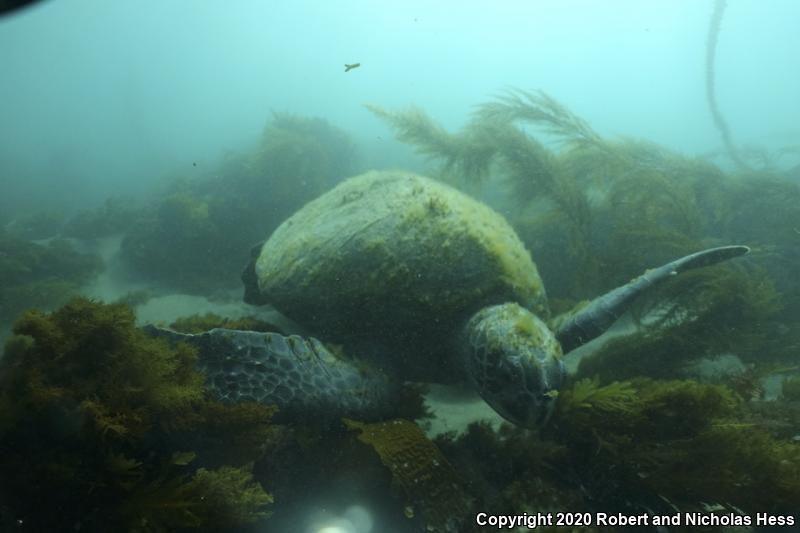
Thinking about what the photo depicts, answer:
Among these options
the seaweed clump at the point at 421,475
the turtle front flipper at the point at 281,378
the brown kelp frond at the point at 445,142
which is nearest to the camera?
the seaweed clump at the point at 421,475

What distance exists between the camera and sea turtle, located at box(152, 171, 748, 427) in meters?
2.81

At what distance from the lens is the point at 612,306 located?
3.45m

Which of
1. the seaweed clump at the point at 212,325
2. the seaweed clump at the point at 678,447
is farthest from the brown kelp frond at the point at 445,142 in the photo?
the seaweed clump at the point at 678,447

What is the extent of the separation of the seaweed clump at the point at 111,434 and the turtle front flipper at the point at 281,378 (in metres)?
0.30

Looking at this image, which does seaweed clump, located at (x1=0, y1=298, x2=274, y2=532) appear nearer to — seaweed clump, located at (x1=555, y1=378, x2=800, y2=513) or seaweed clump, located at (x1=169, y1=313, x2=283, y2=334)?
seaweed clump, located at (x1=169, y1=313, x2=283, y2=334)

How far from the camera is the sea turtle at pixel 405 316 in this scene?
281cm

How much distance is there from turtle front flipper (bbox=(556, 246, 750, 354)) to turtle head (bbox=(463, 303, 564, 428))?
0.48 metres

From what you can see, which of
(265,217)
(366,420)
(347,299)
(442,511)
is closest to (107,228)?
(265,217)

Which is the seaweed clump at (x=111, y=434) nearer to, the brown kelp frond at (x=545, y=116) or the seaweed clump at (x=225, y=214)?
the seaweed clump at (x=225, y=214)

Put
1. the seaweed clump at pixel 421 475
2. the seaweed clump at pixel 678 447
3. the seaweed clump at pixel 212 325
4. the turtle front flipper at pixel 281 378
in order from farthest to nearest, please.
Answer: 1. the seaweed clump at pixel 212 325
2. the turtle front flipper at pixel 281 378
3. the seaweed clump at pixel 678 447
4. the seaweed clump at pixel 421 475

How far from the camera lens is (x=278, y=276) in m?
3.86

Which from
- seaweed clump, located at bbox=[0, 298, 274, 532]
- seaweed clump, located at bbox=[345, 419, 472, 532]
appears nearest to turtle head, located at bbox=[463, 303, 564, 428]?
seaweed clump, located at bbox=[345, 419, 472, 532]

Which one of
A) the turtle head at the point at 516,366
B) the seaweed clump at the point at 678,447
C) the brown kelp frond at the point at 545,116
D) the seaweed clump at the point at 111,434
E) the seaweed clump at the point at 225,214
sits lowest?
the seaweed clump at the point at 225,214

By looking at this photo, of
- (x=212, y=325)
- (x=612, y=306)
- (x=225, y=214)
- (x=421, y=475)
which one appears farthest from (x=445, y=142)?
(x=421, y=475)
